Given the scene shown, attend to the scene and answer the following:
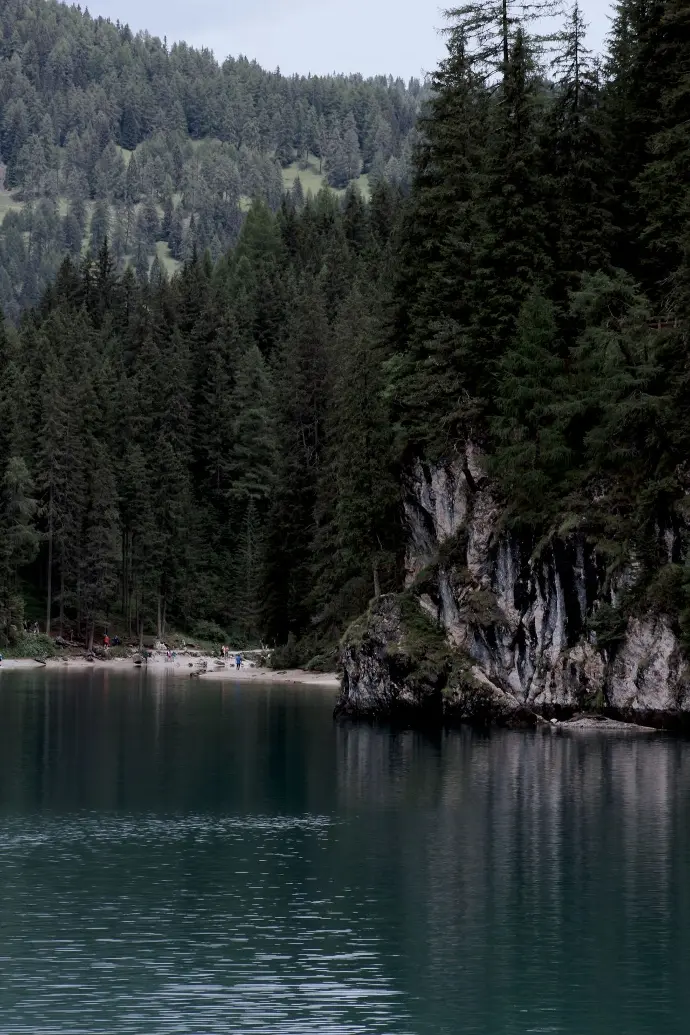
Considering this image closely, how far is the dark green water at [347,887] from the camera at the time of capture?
24094 millimetres

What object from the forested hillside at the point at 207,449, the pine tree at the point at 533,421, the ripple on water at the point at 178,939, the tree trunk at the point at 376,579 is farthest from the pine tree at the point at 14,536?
the ripple on water at the point at 178,939

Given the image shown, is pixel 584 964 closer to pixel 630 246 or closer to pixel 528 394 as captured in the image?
pixel 528 394

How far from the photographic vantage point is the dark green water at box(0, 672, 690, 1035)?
79.0 ft

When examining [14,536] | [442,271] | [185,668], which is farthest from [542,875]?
[14,536]

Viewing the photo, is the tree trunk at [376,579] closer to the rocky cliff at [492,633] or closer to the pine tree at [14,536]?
the rocky cliff at [492,633]

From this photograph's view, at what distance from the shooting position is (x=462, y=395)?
71.5 m

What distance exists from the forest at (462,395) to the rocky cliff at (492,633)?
112cm

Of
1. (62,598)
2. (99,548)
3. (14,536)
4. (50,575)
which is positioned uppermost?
(14,536)

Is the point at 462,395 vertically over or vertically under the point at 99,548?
over

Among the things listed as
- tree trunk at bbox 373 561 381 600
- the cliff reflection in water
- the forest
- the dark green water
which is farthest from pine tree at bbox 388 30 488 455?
the cliff reflection in water

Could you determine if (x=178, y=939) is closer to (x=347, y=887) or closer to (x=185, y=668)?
(x=347, y=887)

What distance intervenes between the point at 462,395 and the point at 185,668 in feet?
158

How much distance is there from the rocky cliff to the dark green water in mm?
4778

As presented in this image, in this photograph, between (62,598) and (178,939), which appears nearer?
(178,939)
